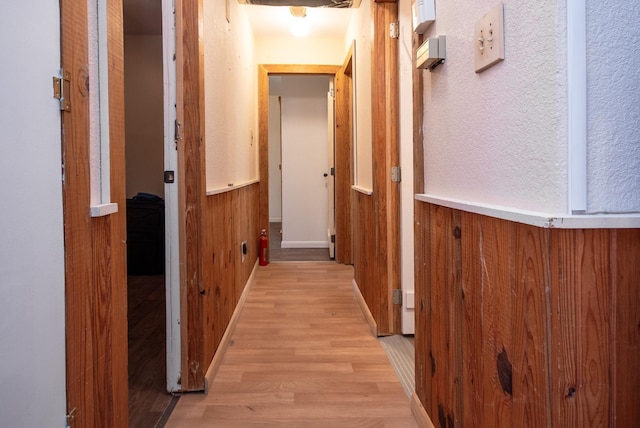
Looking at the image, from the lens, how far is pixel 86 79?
105 cm

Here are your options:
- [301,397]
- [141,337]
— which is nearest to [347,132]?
[141,337]

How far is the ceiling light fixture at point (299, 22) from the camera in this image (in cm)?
387

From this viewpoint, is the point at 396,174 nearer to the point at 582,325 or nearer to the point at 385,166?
the point at 385,166

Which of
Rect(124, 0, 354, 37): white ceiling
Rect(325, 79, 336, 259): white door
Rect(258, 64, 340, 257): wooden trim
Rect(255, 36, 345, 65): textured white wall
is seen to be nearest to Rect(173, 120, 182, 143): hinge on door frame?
Rect(124, 0, 354, 37): white ceiling

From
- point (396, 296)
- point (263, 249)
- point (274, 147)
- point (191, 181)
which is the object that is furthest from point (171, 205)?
point (274, 147)

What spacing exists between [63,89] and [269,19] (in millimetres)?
3567

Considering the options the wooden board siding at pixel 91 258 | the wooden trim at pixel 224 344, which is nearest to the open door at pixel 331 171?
the wooden trim at pixel 224 344

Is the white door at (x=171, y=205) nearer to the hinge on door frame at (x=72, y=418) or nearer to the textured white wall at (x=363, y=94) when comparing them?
the hinge on door frame at (x=72, y=418)

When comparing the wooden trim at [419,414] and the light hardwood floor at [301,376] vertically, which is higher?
the wooden trim at [419,414]

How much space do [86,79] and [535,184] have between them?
3.14ft

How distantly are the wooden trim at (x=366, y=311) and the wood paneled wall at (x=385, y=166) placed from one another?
0.03 meters

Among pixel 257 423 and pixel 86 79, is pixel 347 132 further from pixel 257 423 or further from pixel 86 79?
pixel 86 79

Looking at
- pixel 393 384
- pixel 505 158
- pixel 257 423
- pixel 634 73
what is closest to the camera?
pixel 634 73

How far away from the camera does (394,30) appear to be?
264 centimetres
